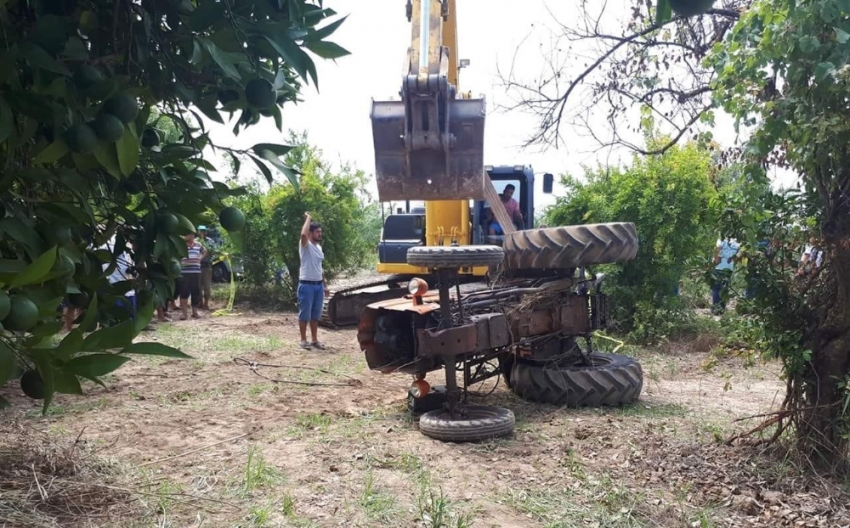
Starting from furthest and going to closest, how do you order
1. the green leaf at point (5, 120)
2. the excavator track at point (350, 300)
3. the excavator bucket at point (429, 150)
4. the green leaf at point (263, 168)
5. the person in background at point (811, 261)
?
the excavator track at point (350, 300) → the excavator bucket at point (429, 150) → the person in background at point (811, 261) → the green leaf at point (263, 168) → the green leaf at point (5, 120)

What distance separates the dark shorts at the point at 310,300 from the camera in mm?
9570

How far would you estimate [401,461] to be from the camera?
4.61 meters

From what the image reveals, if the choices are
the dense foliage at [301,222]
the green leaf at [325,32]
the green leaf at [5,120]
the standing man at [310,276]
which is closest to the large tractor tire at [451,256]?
the green leaf at [325,32]

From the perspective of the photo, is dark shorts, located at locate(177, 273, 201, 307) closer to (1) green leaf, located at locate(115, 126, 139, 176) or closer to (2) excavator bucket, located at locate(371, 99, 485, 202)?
(2) excavator bucket, located at locate(371, 99, 485, 202)

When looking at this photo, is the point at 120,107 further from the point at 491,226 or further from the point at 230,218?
the point at 491,226

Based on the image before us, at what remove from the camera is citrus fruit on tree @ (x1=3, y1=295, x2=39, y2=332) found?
1.22 m

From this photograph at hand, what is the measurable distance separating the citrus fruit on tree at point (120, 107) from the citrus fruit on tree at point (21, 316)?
0.49 m

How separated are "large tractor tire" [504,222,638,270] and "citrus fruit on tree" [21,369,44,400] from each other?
528 cm

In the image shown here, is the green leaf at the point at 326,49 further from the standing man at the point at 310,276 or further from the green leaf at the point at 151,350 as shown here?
the standing man at the point at 310,276

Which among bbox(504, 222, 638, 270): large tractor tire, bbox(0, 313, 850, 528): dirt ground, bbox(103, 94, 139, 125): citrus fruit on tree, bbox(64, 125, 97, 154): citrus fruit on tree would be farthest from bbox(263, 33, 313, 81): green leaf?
bbox(504, 222, 638, 270): large tractor tire

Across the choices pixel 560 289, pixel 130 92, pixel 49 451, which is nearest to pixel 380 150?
pixel 560 289

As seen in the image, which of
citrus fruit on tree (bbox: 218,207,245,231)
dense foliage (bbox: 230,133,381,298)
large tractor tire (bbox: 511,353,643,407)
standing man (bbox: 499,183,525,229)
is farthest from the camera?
dense foliage (bbox: 230,133,381,298)

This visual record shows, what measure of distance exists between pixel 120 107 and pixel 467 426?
3.88m

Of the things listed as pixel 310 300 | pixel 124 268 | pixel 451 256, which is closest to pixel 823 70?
pixel 451 256
